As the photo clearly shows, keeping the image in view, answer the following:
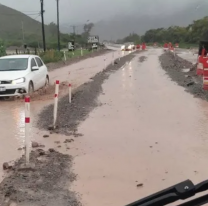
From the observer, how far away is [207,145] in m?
7.45

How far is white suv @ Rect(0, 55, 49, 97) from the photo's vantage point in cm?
1235

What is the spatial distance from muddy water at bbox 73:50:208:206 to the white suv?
8.91 feet

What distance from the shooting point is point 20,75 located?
12586 mm

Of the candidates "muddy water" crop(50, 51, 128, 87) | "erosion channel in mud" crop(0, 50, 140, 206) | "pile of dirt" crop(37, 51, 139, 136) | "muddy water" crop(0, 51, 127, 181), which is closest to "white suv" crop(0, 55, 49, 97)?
"muddy water" crop(0, 51, 127, 181)

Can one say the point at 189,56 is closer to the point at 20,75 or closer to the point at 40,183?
the point at 20,75

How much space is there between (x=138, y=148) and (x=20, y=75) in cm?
668

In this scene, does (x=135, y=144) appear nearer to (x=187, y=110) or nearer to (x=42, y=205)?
(x=42, y=205)

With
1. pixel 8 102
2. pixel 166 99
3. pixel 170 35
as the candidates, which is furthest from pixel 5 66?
pixel 170 35

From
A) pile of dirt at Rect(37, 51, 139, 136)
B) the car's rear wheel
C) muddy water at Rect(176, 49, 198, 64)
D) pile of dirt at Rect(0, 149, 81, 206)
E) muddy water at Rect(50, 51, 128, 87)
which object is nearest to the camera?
pile of dirt at Rect(0, 149, 81, 206)

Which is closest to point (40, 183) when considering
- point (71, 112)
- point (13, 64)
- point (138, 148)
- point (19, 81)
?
point (138, 148)

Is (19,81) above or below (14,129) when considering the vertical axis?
above

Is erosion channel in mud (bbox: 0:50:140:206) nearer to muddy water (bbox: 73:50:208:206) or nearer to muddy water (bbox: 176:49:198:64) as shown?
muddy water (bbox: 73:50:208:206)

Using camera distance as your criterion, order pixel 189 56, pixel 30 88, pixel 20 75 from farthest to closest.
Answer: pixel 189 56 → pixel 30 88 → pixel 20 75

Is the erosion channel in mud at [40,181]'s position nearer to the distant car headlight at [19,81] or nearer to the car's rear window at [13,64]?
the distant car headlight at [19,81]
